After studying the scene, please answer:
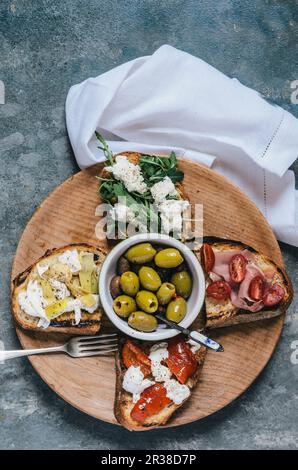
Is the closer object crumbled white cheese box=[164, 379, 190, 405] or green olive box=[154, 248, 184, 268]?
green olive box=[154, 248, 184, 268]

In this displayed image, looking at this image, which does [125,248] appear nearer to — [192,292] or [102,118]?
[192,292]

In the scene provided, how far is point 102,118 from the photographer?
2.83 m

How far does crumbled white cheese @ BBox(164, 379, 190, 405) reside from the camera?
8.52ft

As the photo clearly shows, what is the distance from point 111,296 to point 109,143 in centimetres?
75

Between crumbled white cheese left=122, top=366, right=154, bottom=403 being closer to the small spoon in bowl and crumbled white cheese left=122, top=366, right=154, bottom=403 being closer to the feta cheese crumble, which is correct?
the small spoon in bowl

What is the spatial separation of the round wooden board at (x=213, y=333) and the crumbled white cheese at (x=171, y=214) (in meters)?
0.14

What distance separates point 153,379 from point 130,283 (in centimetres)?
47

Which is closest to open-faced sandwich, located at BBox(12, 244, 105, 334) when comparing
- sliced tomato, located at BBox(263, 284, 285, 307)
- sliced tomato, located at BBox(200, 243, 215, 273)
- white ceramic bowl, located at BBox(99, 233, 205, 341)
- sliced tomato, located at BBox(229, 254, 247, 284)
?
white ceramic bowl, located at BBox(99, 233, 205, 341)

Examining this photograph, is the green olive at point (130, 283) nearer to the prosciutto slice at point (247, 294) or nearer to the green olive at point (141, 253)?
the green olive at point (141, 253)

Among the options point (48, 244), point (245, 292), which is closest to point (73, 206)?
point (48, 244)

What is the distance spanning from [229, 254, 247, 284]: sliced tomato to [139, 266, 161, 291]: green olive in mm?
340

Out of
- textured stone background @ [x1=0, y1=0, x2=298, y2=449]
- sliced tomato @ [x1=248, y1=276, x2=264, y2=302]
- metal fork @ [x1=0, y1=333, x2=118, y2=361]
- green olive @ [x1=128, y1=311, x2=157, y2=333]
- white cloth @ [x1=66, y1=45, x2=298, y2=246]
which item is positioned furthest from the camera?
textured stone background @ [x1=0, y1=0, x2=298, y2=449]

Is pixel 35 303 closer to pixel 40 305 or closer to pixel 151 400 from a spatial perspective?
pixel 40 305

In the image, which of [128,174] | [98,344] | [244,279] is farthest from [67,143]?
[244,279]
